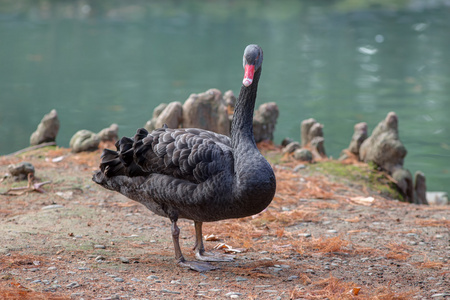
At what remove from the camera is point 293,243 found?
15.5 feet

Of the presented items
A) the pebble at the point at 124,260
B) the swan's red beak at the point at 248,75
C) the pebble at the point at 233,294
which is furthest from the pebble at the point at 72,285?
the swan's red beak at the point at 248,75

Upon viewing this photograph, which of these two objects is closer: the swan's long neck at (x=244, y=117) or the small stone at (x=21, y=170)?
the swan's long neck at (x=244, y=117)

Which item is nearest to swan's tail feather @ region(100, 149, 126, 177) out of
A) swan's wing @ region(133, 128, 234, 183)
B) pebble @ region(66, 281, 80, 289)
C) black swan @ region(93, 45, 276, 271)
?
black swan @ region(93, 45, 276, 271)

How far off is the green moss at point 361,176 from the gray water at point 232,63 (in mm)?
1960

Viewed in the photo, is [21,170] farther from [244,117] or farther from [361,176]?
[361,176]

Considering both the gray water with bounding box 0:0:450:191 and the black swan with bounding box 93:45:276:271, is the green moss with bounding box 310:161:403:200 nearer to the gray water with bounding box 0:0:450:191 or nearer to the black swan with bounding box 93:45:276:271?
the gray water with bounding box 0:0:450:191

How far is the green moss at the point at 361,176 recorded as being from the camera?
6793 millimetres

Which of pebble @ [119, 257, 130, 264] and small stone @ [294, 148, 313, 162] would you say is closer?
pebble @ [119, 257, 130, 264]

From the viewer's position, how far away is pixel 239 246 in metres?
4.71

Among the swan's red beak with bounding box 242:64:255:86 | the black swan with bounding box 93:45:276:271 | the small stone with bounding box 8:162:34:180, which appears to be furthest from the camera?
the small stone with bounding box 8:162:34:180

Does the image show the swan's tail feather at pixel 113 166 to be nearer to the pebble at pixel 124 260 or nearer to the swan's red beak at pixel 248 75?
the pebble at pixel 124 260

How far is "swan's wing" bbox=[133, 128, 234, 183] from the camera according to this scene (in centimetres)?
396

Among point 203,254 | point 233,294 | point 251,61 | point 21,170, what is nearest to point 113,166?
point 203,254

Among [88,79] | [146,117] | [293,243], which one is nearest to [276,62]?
[88,79]
